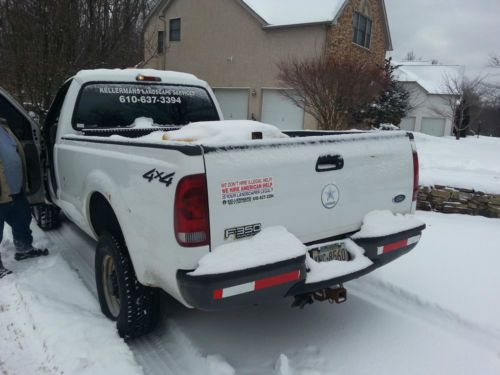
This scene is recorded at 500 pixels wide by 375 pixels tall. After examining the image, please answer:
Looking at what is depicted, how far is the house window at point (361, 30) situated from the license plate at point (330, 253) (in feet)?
63.1

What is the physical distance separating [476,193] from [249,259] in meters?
→ 5.03

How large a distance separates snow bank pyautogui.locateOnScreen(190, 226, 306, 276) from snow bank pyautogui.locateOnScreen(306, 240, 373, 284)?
0.25 meters

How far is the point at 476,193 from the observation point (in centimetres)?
620

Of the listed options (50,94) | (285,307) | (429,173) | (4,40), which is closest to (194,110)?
(285,307)

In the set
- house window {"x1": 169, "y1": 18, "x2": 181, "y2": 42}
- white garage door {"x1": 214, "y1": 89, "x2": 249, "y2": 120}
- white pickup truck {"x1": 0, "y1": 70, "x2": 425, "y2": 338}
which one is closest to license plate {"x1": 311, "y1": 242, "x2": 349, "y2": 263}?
white pickup truck {"x1": 0, "y1": 70, "x2": 425, "y2": 338}

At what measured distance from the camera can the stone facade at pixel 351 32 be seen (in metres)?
18.6

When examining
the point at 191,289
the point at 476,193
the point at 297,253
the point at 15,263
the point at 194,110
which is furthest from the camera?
the point at 476,193

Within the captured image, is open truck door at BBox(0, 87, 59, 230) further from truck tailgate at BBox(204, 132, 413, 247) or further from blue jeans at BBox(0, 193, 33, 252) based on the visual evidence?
truck tailgate at BBox(204, 132, 413, 247)

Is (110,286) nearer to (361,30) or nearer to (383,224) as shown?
(383,224)

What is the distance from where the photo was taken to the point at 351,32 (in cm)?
1986

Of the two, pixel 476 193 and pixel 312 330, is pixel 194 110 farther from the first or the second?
pixel 476 193

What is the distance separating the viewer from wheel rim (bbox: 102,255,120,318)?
335 centimetres

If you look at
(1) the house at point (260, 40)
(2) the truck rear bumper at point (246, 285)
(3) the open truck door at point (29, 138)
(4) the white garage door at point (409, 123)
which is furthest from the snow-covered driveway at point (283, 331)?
(4) the white garage door at point (409, 123)

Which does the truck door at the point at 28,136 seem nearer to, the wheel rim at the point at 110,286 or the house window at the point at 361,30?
the wheel rim at the point at 110,286
